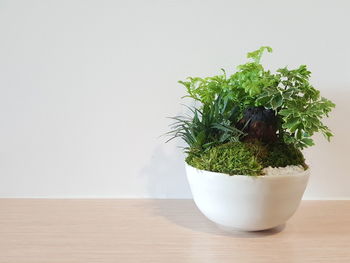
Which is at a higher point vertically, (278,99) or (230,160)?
(278,99)

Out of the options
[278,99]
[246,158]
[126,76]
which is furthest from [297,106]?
[126,76]

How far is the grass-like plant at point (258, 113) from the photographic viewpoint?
61 centimetres

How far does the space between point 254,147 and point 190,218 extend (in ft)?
0.82

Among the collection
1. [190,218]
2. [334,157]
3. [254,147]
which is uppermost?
[254,147]

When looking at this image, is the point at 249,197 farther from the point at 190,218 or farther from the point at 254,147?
the point at 190,218

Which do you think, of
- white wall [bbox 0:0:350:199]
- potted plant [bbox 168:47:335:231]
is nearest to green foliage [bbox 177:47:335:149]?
potted plant [bbox 168:47:335:231]

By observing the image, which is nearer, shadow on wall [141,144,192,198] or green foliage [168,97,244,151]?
green foliage [168,97,244,151]

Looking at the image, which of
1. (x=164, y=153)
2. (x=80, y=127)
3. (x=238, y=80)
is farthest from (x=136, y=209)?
(x=238, y=80)

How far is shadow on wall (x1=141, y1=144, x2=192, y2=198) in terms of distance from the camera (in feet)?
2.88

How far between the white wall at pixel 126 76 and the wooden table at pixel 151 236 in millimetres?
97

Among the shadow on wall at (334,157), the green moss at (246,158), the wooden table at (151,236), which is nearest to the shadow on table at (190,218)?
the wooden table at (151,236)

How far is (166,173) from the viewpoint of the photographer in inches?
34.8

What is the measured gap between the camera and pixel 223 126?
66 cm

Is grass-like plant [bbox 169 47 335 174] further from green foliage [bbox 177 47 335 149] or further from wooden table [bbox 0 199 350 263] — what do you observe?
wooden table [bbox 0 199 350 263]
